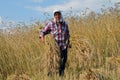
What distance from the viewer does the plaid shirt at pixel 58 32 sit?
844 cm

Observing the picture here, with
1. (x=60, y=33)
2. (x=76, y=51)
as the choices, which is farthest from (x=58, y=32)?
(x=76, y=51)

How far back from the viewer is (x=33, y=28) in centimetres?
1041

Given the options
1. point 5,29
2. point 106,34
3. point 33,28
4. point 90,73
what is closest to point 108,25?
point 106,34

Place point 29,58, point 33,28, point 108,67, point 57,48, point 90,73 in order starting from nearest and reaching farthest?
point 90,73 < point 108,67 < point 57,48 < point 29,58 < point 33,28

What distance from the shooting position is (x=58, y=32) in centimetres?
845

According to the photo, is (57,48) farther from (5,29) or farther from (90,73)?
(5,29)

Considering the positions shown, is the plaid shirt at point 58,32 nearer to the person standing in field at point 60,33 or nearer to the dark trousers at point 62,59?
→ the person standing in field at point 60,33

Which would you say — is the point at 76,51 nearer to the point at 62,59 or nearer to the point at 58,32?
the point at 62,59

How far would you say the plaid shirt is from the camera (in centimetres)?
844

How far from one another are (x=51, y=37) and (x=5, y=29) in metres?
2.15

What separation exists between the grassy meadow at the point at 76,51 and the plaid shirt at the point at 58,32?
14cm

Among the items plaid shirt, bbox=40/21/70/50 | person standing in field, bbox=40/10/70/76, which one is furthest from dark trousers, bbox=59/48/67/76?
plaid shirt, bbox=40/21/70/50

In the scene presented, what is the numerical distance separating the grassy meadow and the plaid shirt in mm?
136

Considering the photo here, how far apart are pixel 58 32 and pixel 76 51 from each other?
1.85ft
